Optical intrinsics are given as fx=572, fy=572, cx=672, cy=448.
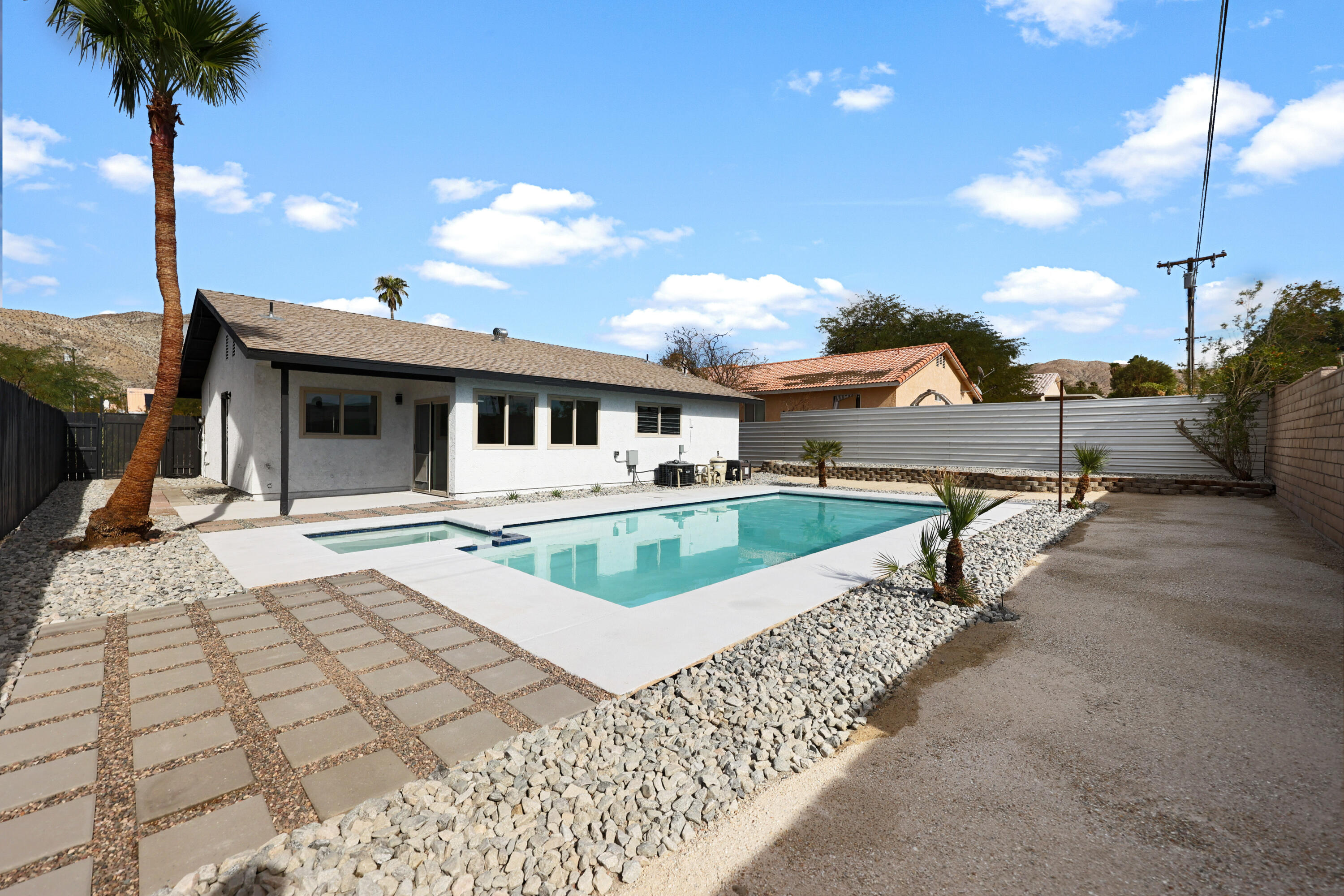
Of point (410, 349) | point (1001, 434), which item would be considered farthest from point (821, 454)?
point (410, 349)

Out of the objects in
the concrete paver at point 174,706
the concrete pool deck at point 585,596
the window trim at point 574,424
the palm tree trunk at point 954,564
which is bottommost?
the concrete paver at point 174,706

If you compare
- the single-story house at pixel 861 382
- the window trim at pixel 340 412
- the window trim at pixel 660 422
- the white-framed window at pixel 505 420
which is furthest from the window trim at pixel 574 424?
the single-story house at pixel 861 382

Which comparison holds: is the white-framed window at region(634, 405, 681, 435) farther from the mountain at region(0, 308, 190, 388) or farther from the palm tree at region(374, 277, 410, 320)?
the mountain at region(0, 308, 190, 388)

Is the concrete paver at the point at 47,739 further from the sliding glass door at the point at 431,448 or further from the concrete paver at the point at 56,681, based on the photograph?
the sliding glass door at the point at 431,448

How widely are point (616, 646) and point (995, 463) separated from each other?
1508cm

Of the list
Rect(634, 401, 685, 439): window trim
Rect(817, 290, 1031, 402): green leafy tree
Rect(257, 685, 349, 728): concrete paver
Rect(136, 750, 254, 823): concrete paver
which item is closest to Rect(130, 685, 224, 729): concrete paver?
Rect(257, 685, 349, 728): concrete paver

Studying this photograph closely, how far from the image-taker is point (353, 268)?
24.2m

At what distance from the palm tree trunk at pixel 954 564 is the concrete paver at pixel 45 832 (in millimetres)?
5338

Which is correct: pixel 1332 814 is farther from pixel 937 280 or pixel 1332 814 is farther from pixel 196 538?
pixel 937 280

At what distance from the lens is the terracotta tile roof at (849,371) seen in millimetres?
21344

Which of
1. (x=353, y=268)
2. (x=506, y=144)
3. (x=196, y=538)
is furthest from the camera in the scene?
(x=353, y=268)

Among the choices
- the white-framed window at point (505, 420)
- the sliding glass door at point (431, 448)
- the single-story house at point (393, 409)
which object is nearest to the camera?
the single-story house at point (393, 409)

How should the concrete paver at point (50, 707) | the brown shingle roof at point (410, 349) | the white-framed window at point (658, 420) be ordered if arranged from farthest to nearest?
1. the white-framed window at point (658, 420)
2. the brown shingle roof at point (410, 349)
3. the concrete paver at point (50, 707)

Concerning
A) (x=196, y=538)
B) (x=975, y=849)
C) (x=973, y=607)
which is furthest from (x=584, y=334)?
(x=975, y=849)
